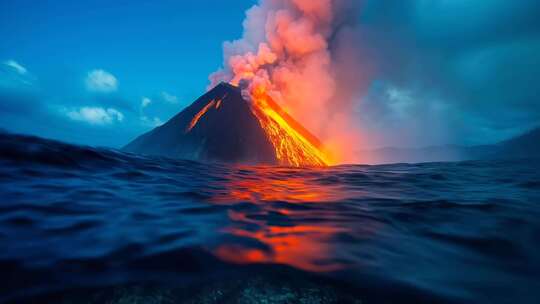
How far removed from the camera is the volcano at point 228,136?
8574 centimetres

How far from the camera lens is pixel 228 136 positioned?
3602 inches

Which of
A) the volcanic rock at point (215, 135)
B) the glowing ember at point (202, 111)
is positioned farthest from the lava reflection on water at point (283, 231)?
the glowing ember at point (202, 111)

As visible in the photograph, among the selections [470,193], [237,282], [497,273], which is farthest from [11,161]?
[470,193]

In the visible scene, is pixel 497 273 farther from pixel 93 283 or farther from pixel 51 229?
pixel 51 229

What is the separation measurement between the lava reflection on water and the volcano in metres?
75.2

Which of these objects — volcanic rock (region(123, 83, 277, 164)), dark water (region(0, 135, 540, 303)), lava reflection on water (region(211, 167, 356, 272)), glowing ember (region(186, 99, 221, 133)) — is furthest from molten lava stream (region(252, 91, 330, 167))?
dark water (region(0, 135, 540, 303))

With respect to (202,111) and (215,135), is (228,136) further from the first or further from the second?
(202,111)

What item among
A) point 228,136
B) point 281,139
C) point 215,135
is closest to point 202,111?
point 215,135

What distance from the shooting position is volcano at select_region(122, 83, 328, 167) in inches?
3376

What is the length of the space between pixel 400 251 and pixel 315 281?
5.35 ft

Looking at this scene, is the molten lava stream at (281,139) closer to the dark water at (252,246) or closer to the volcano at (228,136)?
the volcano at (228,136)

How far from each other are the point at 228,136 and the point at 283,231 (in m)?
89.2

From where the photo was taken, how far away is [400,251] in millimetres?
3295

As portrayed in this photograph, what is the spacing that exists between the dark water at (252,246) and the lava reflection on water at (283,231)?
1.0 inches
